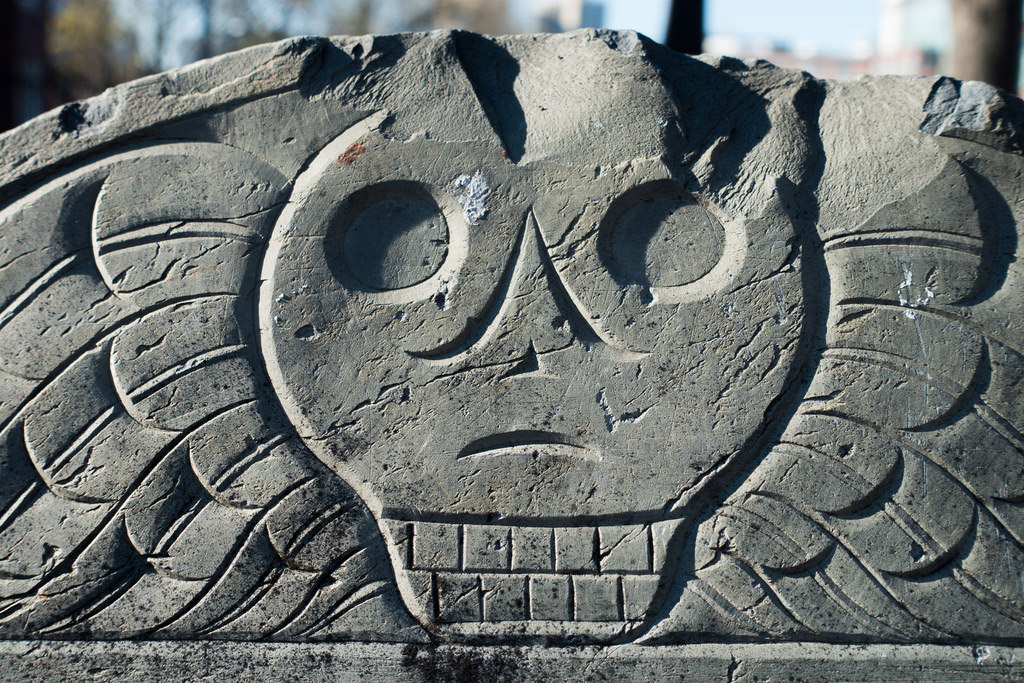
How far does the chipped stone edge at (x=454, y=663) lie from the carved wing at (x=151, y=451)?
0.04m

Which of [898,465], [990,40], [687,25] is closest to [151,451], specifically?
[898,465]

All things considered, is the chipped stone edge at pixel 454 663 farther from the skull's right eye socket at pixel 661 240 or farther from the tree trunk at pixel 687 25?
the tree trunk at pixel 687 25

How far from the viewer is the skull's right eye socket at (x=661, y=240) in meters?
1.69

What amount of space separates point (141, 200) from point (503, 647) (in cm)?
126

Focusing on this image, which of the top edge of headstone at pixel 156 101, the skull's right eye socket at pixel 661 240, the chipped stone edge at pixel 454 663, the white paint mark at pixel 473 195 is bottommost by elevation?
the chipped stone edge at pixel 454 663

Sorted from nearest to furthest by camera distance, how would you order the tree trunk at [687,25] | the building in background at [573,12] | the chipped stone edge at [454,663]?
the chipped stone edge at [454,663]
the tree trunk at [687,25]
the building in background at [573,12]

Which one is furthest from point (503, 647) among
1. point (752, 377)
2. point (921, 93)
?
point (921, 93)

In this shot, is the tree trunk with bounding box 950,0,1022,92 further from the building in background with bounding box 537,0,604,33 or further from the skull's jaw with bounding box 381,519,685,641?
the building in background with bounding box 537,0,604,33

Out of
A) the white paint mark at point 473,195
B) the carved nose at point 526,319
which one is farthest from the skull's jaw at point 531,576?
the white paint mark at point 473,195

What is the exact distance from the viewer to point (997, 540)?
5.39ft

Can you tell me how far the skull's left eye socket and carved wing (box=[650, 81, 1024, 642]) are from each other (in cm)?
86

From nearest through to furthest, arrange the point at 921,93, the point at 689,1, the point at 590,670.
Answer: the point at 590,670, the point at 921,93, the point at 689,1

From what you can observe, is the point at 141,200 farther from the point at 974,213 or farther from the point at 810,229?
the point at 974,213

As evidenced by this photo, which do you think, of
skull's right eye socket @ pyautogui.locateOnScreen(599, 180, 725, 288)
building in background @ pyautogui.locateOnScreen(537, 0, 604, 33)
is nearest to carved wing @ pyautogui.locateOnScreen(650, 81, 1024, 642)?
skull's right eye socket @ pyautogui.locateOnScreen(599, 180, 725, 288)
